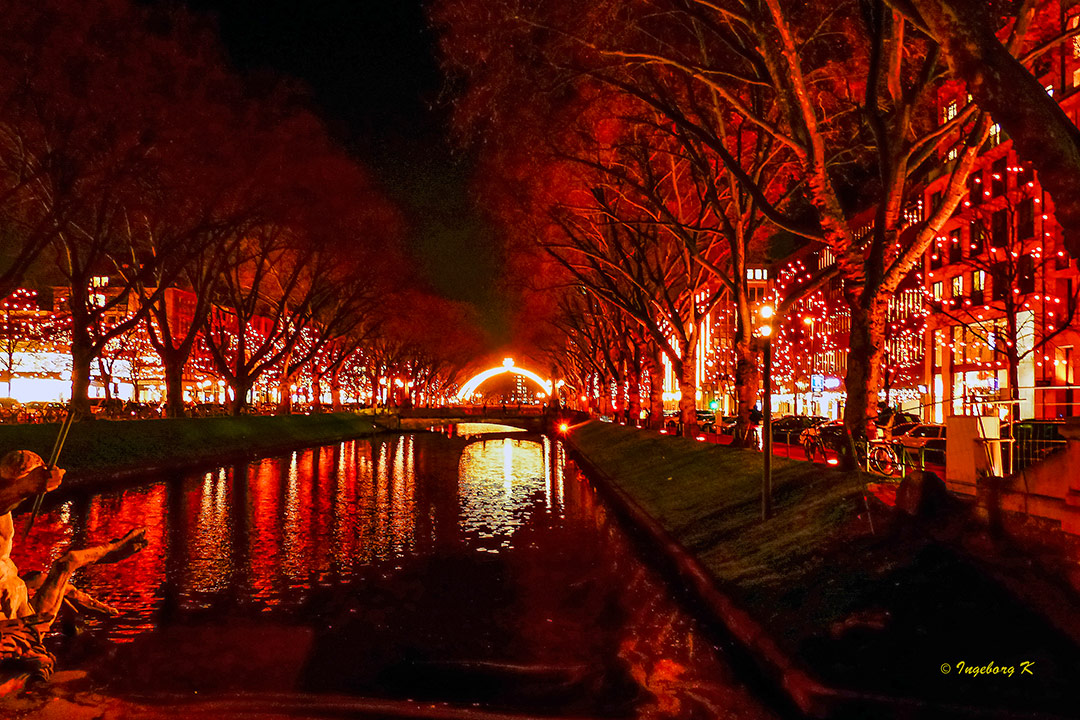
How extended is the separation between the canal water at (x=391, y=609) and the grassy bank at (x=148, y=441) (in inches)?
192

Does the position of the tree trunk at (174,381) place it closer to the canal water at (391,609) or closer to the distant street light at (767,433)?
the canal water at (391,609)

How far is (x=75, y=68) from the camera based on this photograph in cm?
1925

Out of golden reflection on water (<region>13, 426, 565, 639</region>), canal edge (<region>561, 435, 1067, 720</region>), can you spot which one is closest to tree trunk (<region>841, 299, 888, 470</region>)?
canal edge (<region>561, 435, 1067, 720</region>)

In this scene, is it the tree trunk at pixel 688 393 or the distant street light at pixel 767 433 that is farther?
the tree trunk at pixel 688 393

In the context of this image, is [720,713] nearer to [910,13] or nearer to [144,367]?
[910,13]

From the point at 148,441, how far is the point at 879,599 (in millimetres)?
25950

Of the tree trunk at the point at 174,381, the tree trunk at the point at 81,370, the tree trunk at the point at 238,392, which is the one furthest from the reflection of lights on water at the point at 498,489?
the tree trunk at the point at 81,370

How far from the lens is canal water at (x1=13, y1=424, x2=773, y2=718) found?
694cm

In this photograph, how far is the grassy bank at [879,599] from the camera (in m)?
6.02

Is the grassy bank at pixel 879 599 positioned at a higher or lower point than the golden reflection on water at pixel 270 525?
higher

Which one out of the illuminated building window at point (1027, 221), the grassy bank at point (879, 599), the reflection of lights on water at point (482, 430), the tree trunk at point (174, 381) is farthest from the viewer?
the reflection of lights on water at point (482, 430)

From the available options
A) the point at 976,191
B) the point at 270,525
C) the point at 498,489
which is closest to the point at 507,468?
the point at 498,489

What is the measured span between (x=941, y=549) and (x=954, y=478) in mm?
3346

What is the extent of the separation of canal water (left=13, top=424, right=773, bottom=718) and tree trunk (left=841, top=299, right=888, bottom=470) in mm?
3846
